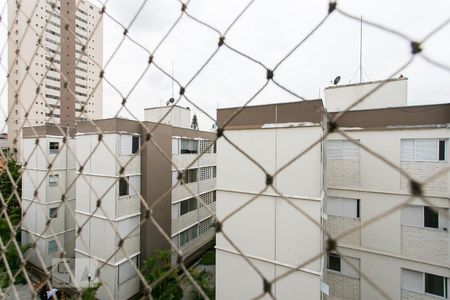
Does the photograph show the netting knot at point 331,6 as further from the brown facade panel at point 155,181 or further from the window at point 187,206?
the window at point 187,206

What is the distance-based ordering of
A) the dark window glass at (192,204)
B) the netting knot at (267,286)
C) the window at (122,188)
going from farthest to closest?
the dark window glass at (192,204)
the window at (122,188)
the netting knot at (267,286)

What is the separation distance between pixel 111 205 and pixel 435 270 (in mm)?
3964

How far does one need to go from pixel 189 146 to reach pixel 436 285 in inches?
169

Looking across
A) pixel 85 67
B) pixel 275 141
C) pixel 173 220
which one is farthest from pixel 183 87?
pixel 85 67

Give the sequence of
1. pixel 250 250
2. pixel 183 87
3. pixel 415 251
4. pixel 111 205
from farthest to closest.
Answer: pixel 111 205, pixel 415 251, pixel 250 250, pixel 183 87

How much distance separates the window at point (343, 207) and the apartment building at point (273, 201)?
0.79m

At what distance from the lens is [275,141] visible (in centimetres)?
241

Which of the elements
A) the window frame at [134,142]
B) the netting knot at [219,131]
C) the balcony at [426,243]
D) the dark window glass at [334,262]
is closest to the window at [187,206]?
the window frame at [134,142]

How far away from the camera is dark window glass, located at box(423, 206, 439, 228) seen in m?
2.58

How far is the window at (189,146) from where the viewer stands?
513 cm

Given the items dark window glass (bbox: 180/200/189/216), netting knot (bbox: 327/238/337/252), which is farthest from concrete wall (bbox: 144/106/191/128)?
netting knot (bbox: 327/238/337/252)

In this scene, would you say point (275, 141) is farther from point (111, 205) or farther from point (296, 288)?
point (111, 205)

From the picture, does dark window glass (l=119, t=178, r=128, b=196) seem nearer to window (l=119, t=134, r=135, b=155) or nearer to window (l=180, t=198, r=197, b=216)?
window (l=119, t=134, r=135, b=155)

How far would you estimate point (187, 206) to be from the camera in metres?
5.53
